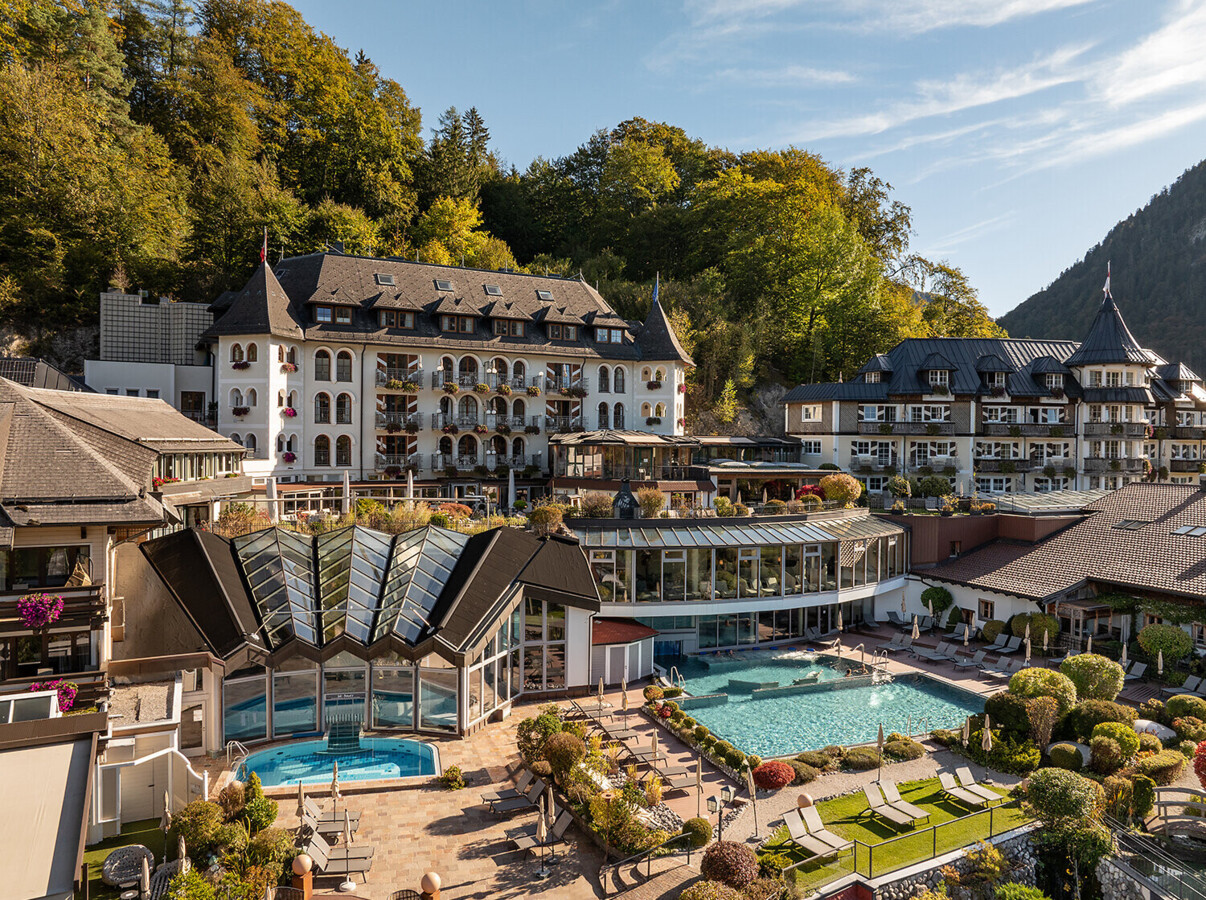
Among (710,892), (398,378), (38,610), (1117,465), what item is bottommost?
(710,892)

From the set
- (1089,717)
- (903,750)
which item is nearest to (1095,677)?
(1089,717)

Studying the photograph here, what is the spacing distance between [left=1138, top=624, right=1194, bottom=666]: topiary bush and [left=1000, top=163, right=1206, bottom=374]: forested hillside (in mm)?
66011

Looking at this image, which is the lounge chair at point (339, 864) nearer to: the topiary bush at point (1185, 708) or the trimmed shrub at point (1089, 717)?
the trimmed shrub at point (1089, 717)

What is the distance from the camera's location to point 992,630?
26.1 metres

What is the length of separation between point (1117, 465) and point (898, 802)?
1361 inches

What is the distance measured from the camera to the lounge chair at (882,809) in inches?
536

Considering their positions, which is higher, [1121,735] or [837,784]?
[1121,735]

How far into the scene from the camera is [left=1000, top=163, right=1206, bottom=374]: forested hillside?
7781 cm

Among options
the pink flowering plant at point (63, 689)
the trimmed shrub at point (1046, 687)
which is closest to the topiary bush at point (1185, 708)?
the trimmed shrub at point (1046, 687)

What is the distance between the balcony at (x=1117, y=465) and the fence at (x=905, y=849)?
106ft

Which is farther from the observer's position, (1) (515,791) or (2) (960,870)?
(1) (515,791)

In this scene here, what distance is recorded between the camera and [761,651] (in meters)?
25.5

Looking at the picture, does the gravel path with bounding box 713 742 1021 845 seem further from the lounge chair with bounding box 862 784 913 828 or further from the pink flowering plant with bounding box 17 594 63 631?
the pink flowering plant with bounding box 17 594 63 631

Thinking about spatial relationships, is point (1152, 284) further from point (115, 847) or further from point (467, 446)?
point (115, 847)
